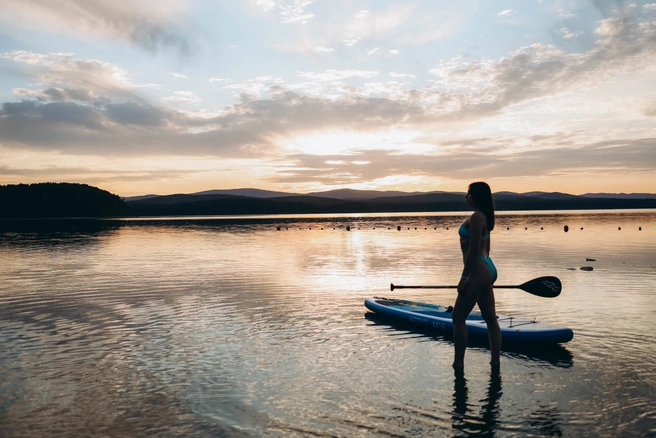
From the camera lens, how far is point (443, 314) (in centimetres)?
1631

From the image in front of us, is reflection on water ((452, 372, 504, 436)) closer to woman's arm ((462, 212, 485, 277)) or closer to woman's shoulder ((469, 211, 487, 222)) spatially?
woman's arm ((462, 212, 485, 277))

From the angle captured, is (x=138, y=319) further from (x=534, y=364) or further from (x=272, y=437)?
(x=534, y=364)

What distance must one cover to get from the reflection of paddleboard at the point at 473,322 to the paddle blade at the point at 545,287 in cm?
84

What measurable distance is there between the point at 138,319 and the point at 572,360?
12849 millimetres

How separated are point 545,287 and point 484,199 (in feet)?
15.2

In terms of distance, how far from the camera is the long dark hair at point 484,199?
1023 cm

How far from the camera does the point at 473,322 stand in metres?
14.4

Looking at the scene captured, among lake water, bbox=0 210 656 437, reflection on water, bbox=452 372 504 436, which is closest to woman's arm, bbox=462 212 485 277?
reflection on water, bbox=452 372 504 436

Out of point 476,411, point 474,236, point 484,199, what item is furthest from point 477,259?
point 476,411

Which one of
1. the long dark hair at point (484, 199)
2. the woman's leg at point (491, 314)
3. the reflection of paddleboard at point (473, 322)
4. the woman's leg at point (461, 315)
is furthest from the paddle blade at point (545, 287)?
the long dark hair at point (484, 199)

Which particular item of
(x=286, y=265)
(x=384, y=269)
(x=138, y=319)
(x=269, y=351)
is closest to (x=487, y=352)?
(x=269, y=351)

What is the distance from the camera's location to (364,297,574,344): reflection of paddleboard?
13.2 meters

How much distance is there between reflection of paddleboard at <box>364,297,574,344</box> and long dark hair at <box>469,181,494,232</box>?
4.43m

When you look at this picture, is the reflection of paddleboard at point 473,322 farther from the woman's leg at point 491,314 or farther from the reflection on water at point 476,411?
the reflection on water at point 476,411
